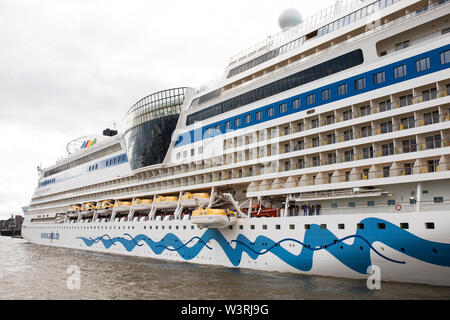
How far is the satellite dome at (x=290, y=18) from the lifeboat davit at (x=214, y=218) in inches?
677

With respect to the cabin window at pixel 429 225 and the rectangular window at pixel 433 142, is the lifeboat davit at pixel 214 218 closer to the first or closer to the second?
the cabin window at pixel 429 225

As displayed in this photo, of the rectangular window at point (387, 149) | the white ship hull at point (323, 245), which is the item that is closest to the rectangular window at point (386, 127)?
the rectangular window at point (387, 149)

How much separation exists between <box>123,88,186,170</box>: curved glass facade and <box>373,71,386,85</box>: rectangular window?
1916 centimetres

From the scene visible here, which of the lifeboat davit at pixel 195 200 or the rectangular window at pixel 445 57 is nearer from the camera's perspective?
the rectangular window at pixel 445 57

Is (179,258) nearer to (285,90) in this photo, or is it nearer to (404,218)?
(285,90)

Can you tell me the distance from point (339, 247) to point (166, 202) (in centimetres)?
1742

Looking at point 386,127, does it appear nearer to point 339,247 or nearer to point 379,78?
point 379,78

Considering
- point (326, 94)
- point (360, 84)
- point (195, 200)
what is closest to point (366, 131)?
point (360, 84)

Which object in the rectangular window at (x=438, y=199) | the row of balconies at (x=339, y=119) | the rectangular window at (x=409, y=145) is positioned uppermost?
the row of balconies at (x=339, y=119)

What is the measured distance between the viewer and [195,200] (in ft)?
88.1

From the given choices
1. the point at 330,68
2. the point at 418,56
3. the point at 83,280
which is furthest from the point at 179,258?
the point at 418,56

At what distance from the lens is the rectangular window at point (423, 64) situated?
56.1 ft

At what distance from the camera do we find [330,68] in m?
21.7

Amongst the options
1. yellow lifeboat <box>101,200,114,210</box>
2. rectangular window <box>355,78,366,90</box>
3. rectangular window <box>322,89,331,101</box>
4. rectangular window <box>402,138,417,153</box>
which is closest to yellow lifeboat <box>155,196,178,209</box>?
yellow lifeboat <box>101,200,114,210</box>
